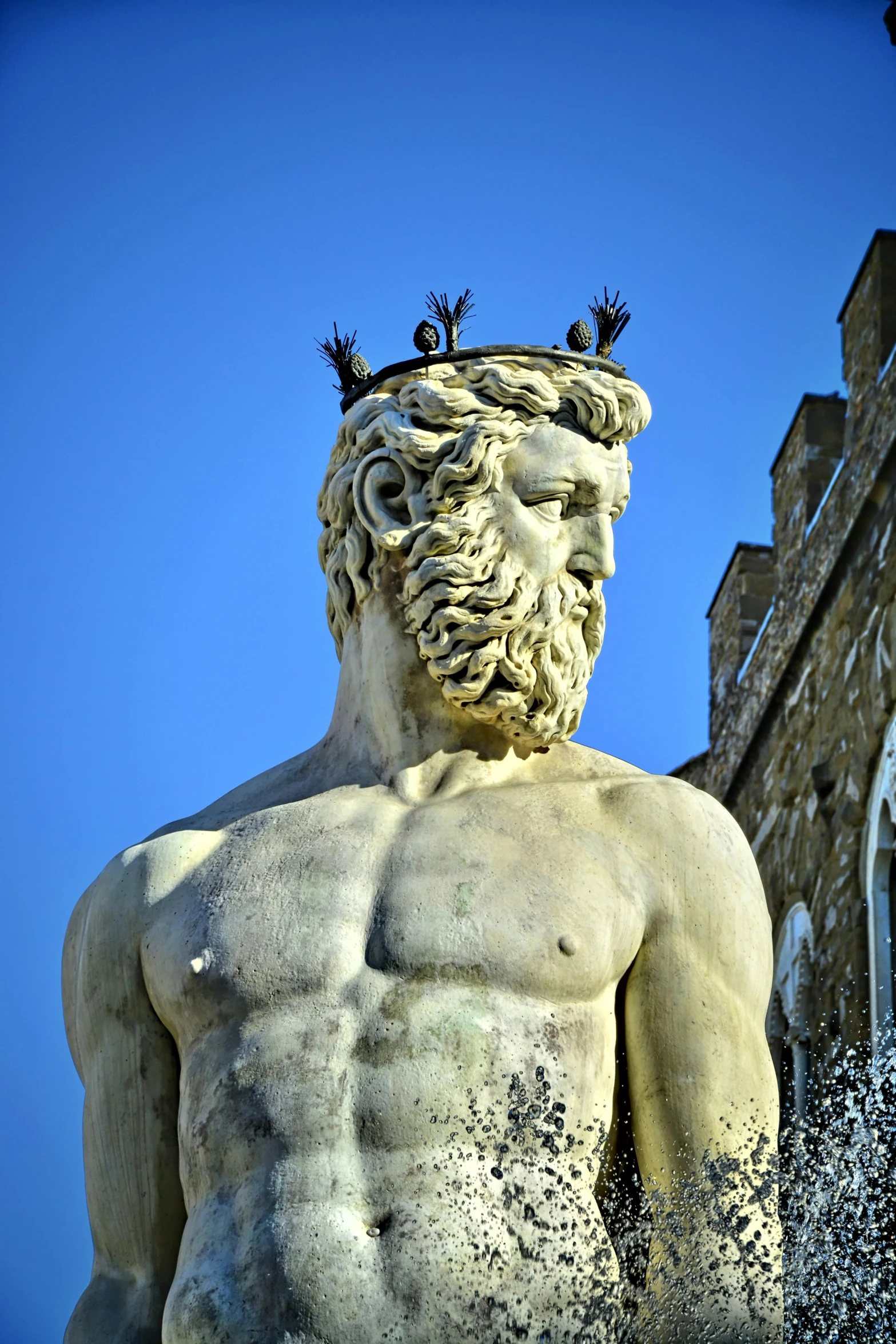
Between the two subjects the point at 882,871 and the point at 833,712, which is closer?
the point at 882,871

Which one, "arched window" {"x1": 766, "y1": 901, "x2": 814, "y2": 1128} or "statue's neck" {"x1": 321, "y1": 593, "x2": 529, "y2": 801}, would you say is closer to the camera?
"statue's neck" {"x1": 321, "y1": 593, "x2": 529, "y2": 801}

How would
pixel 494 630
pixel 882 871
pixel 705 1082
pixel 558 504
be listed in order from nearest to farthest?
pixel 705 1082 < pixel 494 630 < pixel 558 504 < pixel 882 871

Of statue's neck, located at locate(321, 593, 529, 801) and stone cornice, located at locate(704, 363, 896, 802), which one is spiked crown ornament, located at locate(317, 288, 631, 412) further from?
stone cornice, located at locate(704, 363, 896, 802)

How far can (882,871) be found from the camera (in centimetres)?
1288

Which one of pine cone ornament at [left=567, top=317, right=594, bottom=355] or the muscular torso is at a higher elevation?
pine cone ornament at [left=567, top=317, right=594, bottom=355]

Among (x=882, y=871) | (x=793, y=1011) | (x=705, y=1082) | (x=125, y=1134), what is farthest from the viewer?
(x=793, y=1011)

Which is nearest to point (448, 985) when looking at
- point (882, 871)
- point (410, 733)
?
point (410, 733)

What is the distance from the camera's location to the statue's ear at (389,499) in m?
4.51

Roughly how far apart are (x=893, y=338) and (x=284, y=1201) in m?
10.1

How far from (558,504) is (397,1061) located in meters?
1.11

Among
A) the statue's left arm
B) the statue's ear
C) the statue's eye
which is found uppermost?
the statue's ear

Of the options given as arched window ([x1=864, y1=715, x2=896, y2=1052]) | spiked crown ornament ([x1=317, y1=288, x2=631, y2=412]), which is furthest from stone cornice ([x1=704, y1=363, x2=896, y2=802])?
spiked crown ornament ([x1=317, y1=288, x2=631, y2=412])

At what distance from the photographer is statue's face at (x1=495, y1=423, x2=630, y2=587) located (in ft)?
14.6

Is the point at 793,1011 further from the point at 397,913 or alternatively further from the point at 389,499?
the point at 397,913
